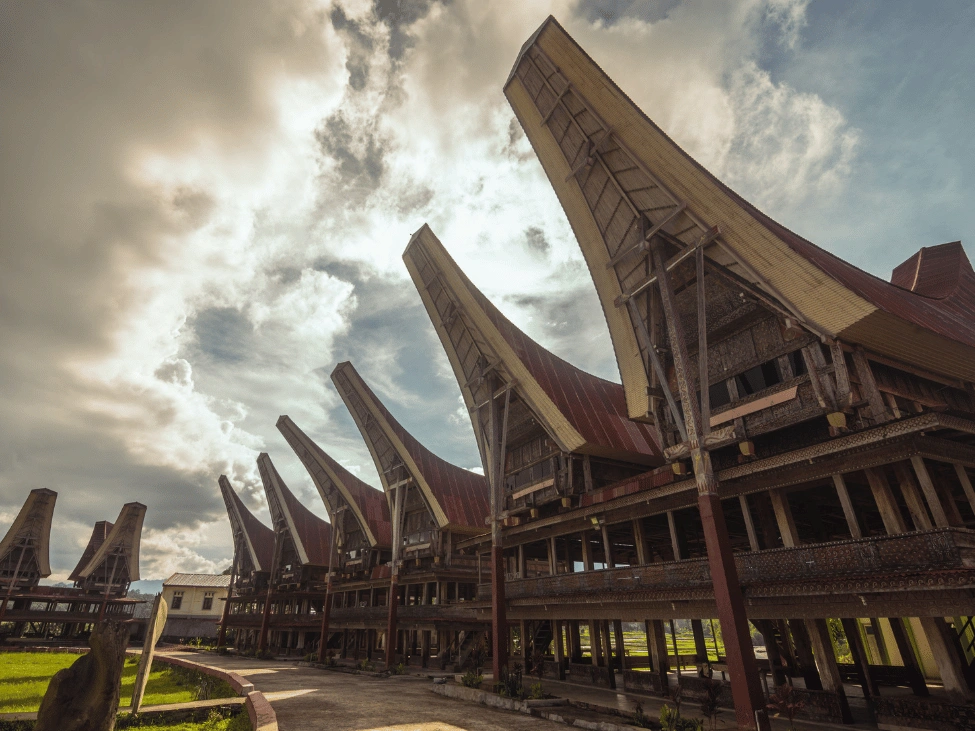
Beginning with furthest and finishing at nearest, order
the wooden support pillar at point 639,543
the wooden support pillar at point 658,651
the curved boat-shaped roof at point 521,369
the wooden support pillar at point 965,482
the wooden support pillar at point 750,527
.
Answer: the curved boat-shaped roof at point 521,369
the wooden support pillar at point 639,543
the wooden support pillar at point 658,651
the wooden support pillar at point 750,527
the wooden support pillar at point 965,482

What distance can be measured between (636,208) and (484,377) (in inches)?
428

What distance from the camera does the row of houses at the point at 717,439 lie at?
11156 millimetres

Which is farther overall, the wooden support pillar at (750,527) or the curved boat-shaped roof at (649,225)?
the wooden support pillar at (750,527)

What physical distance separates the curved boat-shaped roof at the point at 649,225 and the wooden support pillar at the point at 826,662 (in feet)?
23.7

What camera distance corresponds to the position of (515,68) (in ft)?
61.4

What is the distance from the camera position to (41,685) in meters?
21.0

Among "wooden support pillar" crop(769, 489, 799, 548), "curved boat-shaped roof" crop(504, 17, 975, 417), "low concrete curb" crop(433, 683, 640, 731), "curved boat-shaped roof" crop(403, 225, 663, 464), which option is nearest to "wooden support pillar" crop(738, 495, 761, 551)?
"wooden support pillar" crop(769, 489, 799, 548)

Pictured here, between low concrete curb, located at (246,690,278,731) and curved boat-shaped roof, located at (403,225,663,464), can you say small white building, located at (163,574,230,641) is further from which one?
low concrete curb, located at (246,690,278,731)

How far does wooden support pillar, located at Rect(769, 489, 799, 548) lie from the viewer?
13.4 m

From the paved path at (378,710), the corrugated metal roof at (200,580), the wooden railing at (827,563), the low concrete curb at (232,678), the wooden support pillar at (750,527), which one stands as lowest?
the paved path at (378,710)

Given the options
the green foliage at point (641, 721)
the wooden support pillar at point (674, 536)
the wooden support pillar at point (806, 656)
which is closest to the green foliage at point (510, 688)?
the green foliage at point (641, 721)

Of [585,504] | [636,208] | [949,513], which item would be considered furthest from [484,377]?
[949,513]

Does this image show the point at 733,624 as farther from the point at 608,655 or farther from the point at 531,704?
the point at 608,655

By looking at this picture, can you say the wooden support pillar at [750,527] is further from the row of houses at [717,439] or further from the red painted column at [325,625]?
the red painted column at [325,625]
